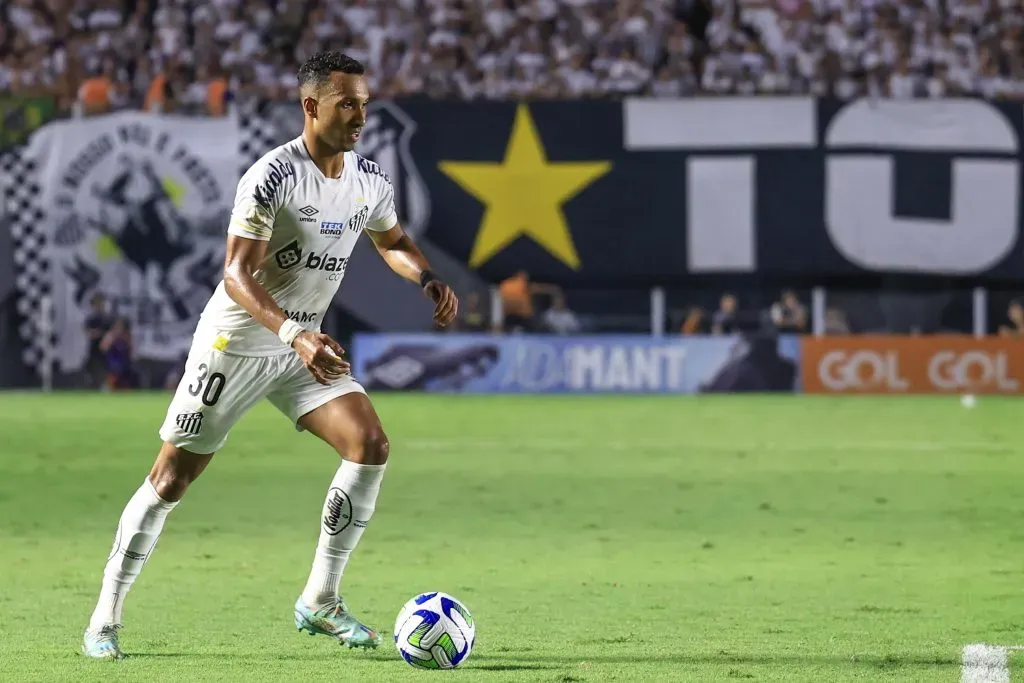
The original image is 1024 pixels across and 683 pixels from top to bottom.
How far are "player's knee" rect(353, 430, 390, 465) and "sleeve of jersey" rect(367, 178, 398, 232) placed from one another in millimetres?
1054

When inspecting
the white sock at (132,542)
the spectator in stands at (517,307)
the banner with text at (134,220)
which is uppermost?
the white sock at (132,542)

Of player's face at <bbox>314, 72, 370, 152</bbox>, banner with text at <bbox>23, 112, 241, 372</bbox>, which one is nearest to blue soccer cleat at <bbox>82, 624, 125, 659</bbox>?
player's face at <bbox>314, 72, 370, 152</bbox>

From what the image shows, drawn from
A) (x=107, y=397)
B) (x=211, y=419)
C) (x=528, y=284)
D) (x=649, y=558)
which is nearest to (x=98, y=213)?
(x=107, y=397)

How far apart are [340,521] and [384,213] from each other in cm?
139

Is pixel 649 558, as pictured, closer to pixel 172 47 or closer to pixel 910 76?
pixel 910 76

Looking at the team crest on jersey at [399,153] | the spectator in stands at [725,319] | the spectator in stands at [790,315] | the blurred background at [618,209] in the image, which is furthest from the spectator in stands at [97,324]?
the spectator in stands at [790,315]

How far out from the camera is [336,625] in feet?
22.2

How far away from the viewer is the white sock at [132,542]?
669 cm

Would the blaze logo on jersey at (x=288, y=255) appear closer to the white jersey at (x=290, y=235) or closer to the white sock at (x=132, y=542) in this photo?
the white jersey at (x=290, y=235)

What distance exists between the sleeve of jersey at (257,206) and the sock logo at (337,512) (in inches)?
43.1

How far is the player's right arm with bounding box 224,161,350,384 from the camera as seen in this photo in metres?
6.28

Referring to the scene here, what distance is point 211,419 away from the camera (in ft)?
21.7

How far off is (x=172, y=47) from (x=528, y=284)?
7615mm

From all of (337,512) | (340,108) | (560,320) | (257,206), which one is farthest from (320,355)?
(560,320)
